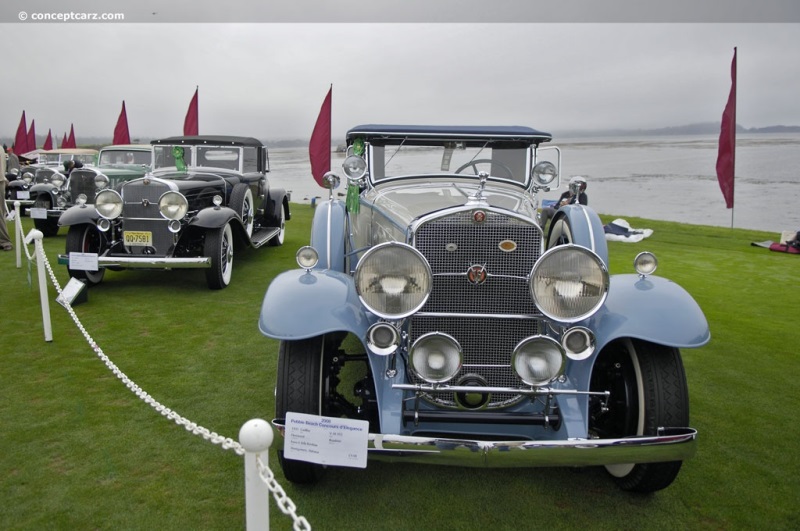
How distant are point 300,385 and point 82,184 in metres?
9.13

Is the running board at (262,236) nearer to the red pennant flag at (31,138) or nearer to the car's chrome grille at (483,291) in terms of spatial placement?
the car's chrome grille at (483,291)

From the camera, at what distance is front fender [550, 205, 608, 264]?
3.27 m

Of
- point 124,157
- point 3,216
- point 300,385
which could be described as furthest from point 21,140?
point 300,385

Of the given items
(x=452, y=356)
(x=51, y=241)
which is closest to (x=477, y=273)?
(x=452, y=356)

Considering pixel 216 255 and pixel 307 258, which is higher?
pixel 307 258

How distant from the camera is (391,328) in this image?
2.33 metres

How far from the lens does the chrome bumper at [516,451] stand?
2.08 meters

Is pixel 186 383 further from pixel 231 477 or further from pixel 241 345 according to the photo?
pixel 231 477

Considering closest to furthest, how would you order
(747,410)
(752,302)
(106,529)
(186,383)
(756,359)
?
(106,529) → (747,410) → (186,383) → (756,359) → (752,302)

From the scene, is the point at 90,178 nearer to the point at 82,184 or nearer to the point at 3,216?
the point at 82,184

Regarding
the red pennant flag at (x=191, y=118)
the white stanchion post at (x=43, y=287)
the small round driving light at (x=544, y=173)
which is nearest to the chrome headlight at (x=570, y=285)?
the small round driving light at (x=544, y=173)

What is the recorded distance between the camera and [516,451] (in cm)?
208

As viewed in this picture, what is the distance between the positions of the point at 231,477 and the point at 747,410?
9.79 feet

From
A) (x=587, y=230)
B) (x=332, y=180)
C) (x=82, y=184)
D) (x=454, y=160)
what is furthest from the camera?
(x=82, y=184)
